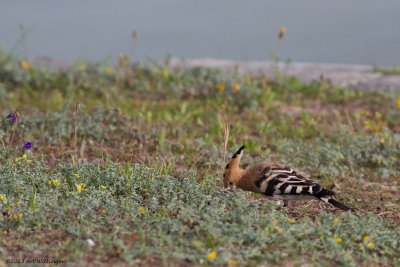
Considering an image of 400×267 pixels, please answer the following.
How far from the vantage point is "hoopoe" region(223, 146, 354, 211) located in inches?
201

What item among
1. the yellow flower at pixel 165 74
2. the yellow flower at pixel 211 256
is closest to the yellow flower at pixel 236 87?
the yellow flower at pixel 165 74

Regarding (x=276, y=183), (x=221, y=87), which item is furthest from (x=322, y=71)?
(x=276, y=183)

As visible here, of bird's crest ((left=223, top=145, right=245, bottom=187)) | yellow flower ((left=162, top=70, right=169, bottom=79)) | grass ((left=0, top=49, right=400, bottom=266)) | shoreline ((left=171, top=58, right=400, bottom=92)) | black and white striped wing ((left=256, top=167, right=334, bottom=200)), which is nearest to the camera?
grass ((left=0, top=49, right=400, bottom=266))

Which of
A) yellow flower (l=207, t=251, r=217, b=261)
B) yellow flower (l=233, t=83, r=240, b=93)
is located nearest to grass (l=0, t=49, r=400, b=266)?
yellow flower (l=207, t=251, r=217, b=261)

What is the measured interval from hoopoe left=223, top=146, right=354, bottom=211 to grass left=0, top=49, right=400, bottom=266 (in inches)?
7.5

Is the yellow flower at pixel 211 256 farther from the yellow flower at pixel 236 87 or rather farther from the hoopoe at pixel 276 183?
the yellow flower at pixel 236 87

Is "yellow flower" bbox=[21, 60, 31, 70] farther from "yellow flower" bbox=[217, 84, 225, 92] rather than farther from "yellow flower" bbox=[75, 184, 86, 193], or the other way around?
"yellow flower" bbox=[75, 184, 86, 193]

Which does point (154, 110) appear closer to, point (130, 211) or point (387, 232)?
point (130, 211)

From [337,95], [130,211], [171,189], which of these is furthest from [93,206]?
[337,95]

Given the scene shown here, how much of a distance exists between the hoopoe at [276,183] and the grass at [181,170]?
0.19 meters

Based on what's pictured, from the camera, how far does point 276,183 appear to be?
204 inches

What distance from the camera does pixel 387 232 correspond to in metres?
4.58

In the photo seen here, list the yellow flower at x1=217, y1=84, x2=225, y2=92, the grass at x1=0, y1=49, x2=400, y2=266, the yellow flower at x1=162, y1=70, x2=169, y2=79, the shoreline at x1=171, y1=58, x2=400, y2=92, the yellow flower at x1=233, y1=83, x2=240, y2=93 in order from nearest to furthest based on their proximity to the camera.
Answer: the grass at x1=0, y1=49, x2=400, y2=266 < the yellow flower at x1=233, y1=83, x2=240, y2=93 < the yellow flower at x1=217, y1=84, x2=225, y2=92 < the yellow flower at x1=162, y1=70, x2=169, y2=79 < the shoreline at x1=171, y1=58, x2=400, y2=92

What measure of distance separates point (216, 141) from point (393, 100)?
18.0ft
